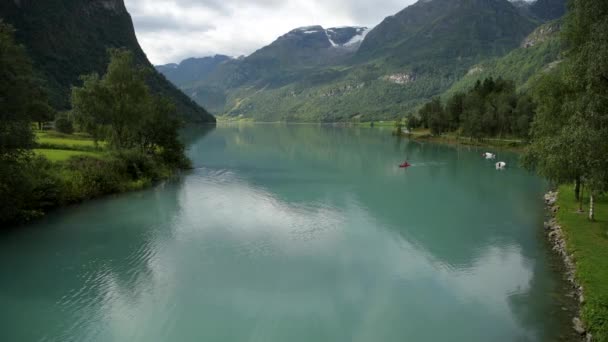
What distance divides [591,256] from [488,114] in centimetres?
9695

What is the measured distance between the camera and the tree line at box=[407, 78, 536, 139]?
331 ft

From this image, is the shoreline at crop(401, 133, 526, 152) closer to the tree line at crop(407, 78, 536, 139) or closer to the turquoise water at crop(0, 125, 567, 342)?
the tree line at crop(407, 78, 536, 139)

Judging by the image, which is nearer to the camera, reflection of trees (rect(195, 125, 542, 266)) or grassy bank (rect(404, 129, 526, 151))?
reflection of trees (rect(195, 125, 542, 266))

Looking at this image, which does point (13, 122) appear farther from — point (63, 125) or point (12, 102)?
point (63, 125)

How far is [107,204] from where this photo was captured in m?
41.3

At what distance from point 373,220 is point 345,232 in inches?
203

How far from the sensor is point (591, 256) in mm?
22266

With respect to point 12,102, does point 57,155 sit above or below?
below

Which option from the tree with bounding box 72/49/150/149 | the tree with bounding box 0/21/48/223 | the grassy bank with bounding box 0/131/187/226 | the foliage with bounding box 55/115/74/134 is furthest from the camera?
the foliage with bounding box 55/115/74/134

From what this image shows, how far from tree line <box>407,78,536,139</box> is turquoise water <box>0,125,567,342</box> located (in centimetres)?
6259

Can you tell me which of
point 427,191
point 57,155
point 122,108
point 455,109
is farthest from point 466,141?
point 57,155

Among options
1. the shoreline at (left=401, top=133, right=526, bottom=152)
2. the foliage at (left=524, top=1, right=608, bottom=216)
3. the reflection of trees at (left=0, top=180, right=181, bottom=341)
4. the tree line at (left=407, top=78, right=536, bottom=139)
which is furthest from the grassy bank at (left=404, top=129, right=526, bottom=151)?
the reflection of trees at (left=0, top=180, right=181, bottom=341)

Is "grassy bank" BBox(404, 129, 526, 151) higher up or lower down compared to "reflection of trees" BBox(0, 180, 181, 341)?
higher up

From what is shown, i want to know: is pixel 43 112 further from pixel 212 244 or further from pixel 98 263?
pixel 212 244
